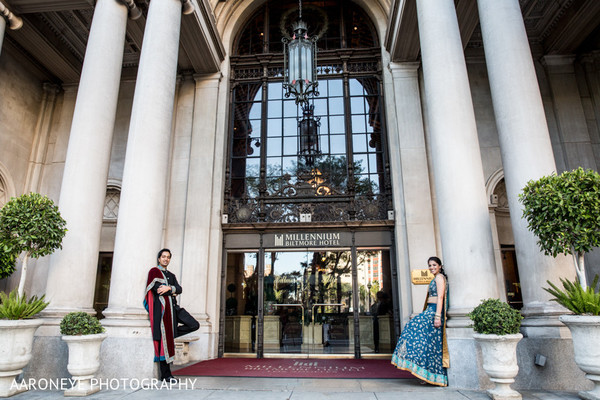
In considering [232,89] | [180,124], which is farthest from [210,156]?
[232,89]

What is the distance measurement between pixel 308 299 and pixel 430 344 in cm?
477

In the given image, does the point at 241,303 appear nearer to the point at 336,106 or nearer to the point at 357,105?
the point at 336,106

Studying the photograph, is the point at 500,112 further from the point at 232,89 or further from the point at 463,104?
the point at 232,89

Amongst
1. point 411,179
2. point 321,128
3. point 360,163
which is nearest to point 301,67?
point 321,128

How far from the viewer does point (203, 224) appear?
10.4m

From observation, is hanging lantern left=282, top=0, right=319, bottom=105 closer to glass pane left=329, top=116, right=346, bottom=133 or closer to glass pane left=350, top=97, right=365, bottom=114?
glass pane left=329, top=116, right=346, bottom=133

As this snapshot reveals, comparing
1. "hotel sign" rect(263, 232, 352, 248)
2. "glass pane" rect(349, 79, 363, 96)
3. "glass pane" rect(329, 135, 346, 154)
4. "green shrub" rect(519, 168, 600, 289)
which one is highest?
"glass pane" rect(349, 79, 363, 96)

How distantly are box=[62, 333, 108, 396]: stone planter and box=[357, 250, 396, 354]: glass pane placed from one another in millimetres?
6593

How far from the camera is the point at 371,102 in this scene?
1177 cm

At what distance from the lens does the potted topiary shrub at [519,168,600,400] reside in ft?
14.6

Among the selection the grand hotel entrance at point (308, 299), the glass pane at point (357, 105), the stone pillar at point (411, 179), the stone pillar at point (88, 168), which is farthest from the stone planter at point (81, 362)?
the glass pane at point (357, 105)

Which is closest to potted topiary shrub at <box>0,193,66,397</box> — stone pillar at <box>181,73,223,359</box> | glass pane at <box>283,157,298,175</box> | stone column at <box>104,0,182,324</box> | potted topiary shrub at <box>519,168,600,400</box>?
stone column at <box>104,0,182,324</box>

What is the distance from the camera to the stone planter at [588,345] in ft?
14.3

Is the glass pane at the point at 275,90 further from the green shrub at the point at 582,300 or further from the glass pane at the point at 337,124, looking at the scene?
the green shrub at the point at 582,300
